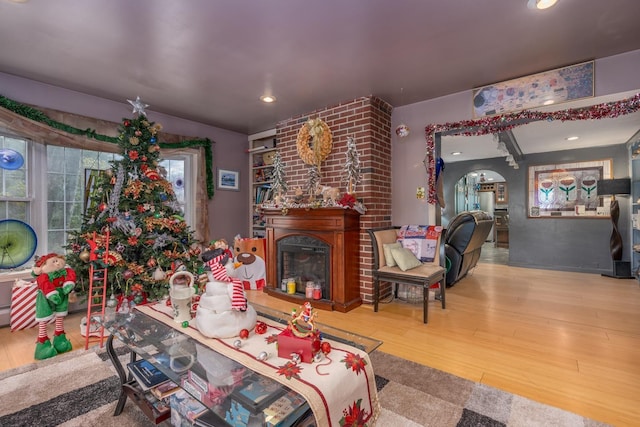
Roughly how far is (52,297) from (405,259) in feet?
10.2

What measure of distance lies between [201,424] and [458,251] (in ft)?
12.0

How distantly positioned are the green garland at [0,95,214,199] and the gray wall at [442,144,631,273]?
5211mm

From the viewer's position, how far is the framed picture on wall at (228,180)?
4648mm

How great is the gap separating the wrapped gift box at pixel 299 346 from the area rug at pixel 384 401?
63 cm

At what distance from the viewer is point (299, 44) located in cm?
231

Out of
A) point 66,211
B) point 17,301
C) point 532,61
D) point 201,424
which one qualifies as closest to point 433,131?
point 532,61

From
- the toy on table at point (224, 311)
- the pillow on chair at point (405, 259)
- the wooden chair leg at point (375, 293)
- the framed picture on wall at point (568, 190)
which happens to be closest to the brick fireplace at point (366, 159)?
the wooden chair leg at point (375, 293)

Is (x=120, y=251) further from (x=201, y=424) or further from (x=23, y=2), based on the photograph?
(x=201, y=424)

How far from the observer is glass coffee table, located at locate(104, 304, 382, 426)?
1.02m

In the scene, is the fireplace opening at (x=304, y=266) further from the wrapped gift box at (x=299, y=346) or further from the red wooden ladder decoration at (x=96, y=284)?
the wrapped gift box at (x=299, y=346)

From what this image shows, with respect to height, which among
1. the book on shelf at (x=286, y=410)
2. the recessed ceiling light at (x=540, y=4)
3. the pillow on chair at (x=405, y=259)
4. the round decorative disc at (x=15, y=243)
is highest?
the recessed ceiling light at (x=540, y=4)

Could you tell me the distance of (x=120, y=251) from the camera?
8.95 ft

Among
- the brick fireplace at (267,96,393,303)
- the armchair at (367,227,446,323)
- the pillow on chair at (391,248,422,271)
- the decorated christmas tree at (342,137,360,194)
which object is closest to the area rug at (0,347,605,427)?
the armchair at (367,227,446,323)

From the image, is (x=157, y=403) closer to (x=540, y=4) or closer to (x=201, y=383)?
(x=201, y=383)
